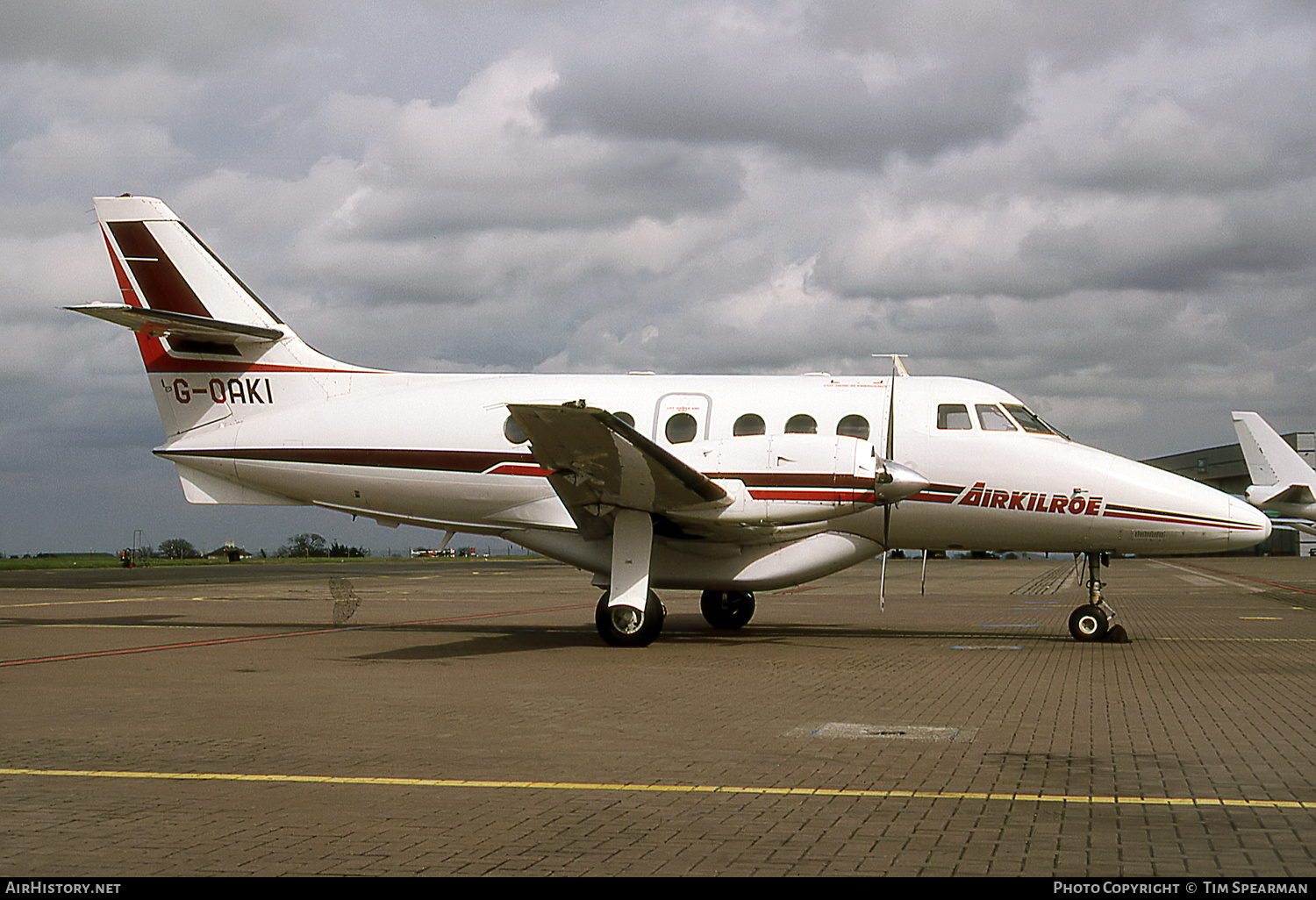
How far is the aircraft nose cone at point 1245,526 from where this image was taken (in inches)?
633

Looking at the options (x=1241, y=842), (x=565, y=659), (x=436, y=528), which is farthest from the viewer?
(x=436, y=528)

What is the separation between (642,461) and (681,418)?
3073 mm

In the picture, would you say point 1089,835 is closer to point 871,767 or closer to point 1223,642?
point 871,767

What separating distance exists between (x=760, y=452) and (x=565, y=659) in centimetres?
376

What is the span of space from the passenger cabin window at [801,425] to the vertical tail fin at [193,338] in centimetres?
752

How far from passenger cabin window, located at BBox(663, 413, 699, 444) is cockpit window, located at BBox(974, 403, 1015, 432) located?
424 centimetres

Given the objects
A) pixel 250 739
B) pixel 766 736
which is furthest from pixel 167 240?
pixel 766 736

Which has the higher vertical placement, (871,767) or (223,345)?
(223,345)

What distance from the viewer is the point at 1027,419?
56.0 feet

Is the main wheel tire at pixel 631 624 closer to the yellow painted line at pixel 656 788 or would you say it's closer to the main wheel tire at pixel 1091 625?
the main wheel tire at pixel 1091 625

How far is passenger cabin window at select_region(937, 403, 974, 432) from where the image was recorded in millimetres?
17125

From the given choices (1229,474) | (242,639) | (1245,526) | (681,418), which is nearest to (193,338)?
(242,639)

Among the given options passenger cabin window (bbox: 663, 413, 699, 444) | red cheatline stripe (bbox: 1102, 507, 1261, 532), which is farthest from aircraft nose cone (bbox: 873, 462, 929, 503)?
passenger cabin window (bbox: 663, 413, 699, 444)

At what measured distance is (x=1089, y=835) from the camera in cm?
576
